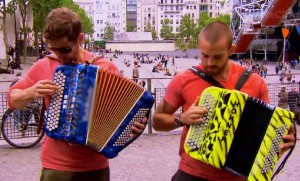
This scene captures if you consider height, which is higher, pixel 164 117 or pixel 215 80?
pixel 215 80

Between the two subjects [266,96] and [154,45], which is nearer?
[266,96]

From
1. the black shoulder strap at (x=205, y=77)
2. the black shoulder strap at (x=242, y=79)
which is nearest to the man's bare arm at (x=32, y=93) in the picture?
the black shoulder strap at (x=205, y=77)

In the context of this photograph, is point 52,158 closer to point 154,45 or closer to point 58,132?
point 58,132

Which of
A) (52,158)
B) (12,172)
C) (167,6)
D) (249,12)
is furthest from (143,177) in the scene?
(167,6)

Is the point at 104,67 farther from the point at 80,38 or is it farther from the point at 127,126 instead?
the point at 127,126

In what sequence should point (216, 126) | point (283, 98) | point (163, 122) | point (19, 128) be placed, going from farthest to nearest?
1. point (283, 98)
2. point (19, 128)
3. point (163, 122)
4. point (216, 126)

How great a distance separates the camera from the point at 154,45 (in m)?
123

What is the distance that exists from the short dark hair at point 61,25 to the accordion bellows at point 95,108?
0.22 m

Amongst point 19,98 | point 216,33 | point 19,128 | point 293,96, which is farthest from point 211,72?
point 293,96

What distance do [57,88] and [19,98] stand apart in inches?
14.1

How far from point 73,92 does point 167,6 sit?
572 feet

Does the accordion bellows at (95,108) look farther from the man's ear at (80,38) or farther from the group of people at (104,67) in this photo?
the man's ear at (80,38)

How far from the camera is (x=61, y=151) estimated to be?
3.21 metres

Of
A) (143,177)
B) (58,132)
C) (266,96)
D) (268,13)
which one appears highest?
(268,13)
